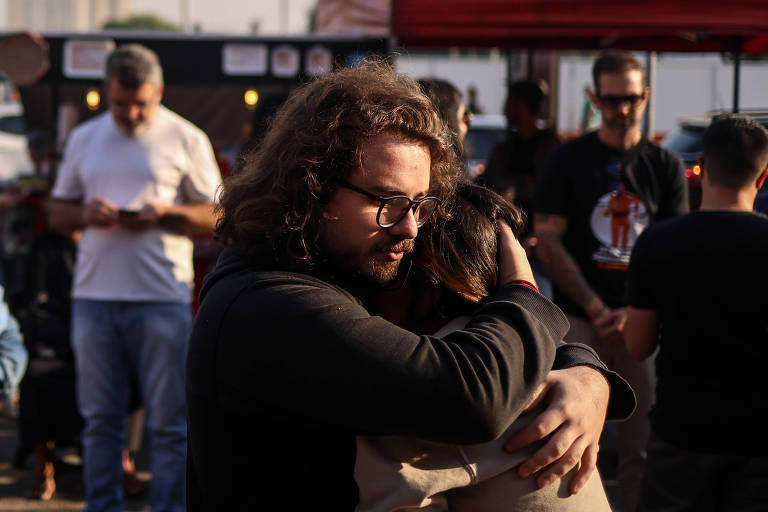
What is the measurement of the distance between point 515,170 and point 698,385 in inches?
111

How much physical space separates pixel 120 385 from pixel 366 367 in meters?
2.99

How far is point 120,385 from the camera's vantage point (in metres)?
4.18

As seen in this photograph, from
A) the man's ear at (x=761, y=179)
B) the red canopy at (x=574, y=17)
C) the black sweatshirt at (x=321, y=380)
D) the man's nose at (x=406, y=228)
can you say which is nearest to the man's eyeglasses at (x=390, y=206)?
the man's nose at (x=406, y=228)

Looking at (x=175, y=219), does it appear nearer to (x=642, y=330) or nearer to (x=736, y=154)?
(x=642, y=330)

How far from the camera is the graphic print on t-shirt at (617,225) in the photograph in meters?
4.07

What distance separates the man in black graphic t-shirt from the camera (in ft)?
13.4

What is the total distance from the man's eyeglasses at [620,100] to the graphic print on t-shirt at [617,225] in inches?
13.9

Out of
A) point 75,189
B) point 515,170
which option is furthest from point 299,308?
point 515,170

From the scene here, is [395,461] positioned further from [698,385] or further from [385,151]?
[698,385]

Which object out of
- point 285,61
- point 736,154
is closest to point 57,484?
point 285,61

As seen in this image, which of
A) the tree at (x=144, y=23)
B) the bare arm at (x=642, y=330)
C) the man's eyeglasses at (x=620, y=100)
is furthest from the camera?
the tree at (x=144, y=23)

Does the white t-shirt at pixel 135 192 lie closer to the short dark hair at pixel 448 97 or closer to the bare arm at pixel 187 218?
the bare arm at pixel 187 218

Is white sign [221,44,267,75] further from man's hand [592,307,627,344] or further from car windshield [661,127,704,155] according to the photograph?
man's hand [592,307,627,344]

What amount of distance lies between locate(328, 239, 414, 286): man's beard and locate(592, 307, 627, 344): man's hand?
8.33ft
